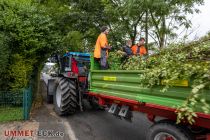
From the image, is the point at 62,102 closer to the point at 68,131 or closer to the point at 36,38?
the point at 68,131

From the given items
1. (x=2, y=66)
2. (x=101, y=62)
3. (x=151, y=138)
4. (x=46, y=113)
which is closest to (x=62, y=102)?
(x=46, y=113)

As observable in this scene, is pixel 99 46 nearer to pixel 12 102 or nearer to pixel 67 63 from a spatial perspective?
pixel 67 63

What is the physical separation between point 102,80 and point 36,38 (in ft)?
13.8

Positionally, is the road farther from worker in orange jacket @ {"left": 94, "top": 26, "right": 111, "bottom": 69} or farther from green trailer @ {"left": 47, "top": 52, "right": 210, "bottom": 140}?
worker in orange jacket @ {"left": 94, "top": 26, "right": 111, "bottom": 69}

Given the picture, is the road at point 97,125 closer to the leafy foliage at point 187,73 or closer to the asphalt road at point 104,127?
the asphalt road at point 104,127

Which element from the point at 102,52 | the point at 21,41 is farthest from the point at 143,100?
the point at 21,41

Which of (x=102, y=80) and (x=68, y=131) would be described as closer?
(x=102, y=80)

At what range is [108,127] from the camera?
712cm

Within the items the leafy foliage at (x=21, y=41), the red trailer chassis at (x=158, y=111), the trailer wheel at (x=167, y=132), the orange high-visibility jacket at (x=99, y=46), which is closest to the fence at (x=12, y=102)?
the leafy foliage at (x=21, y=41)

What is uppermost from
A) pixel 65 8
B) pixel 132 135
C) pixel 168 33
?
pixel 65 8

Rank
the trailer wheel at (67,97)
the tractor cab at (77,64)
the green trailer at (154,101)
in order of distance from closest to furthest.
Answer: the green trailer at (154,101) < the trailer wheel at (67,97) < the tractor cab at (77,64)

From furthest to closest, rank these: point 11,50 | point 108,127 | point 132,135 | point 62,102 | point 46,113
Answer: point 11,50 < point 46,113 < point 62,102 < point 108,127 < point 132,135

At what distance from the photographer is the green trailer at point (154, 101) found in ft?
12.6

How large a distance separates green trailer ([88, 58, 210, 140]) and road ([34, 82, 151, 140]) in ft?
3.15
